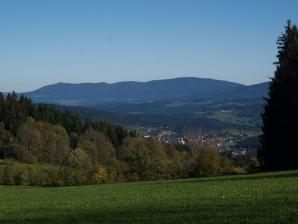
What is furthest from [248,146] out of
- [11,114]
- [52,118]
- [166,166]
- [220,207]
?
[220,207]

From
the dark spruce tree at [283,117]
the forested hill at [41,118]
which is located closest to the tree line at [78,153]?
the forested hill at [41,118]

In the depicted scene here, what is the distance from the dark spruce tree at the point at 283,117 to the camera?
50625 millimetres

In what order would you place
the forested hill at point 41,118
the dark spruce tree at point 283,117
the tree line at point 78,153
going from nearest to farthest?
1. the dark spruce tree at point 283,117
2. the tree line at point 78,153
3. the forested hill at point 41,118

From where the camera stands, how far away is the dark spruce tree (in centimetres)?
5062

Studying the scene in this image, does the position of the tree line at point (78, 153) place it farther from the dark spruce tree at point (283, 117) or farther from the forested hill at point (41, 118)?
the dark spruce tree at point (283, 117)

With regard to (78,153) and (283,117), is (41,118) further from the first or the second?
(283,117)

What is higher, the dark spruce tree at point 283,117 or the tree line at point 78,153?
the dark spruce tree at point 283,117

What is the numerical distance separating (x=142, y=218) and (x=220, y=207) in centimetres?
296

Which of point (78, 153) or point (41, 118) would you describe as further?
point (41, 118)

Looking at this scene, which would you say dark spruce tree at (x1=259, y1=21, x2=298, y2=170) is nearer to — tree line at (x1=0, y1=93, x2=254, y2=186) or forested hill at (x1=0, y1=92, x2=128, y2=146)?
tree line at (x1=0, y1=93, x2=254, y2=186)

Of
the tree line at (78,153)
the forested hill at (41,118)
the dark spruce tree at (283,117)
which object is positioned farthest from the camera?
the forested hill at (41,118)

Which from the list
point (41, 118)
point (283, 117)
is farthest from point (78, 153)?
point (283, 117)

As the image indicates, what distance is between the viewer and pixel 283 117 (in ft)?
168

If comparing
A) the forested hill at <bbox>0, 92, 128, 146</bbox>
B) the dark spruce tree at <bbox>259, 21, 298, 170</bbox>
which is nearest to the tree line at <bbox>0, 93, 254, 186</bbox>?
the forested hill at <bbox>0, 92, 128, 146</bbox>
